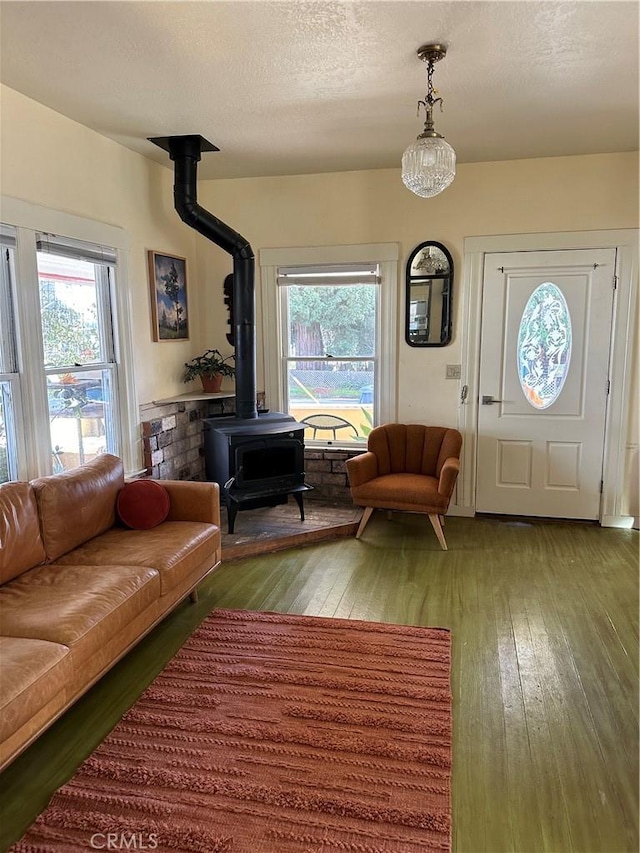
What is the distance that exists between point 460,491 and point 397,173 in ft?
7.88

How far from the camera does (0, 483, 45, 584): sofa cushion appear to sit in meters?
2.33

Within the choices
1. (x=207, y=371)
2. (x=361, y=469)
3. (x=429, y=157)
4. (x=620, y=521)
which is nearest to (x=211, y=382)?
(x=207, y=371)

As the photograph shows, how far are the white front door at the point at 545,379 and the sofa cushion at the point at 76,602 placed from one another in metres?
2.84

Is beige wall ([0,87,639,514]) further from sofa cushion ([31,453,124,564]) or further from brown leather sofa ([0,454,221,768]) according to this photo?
brown leather sofa ([0,454,221,768])

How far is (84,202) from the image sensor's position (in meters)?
3.22

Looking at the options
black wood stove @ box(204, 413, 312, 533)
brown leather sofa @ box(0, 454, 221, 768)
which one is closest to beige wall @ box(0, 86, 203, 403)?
black wood stove @ box(204, 413, 312, 533)

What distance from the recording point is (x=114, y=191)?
348 cm

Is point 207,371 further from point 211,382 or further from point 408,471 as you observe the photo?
point 408,471

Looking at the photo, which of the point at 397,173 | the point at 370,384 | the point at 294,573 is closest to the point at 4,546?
the point at 294,573

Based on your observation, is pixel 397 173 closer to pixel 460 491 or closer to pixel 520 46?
pixel 520 46

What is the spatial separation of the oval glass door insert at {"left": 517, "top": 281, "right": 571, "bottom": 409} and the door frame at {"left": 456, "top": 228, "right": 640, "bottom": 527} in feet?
0.98

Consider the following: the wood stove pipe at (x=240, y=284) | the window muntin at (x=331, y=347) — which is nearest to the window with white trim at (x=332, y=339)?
the window muntin at (x=331, y=347)

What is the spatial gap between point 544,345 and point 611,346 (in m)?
0.44

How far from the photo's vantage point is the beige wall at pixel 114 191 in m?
2.76
